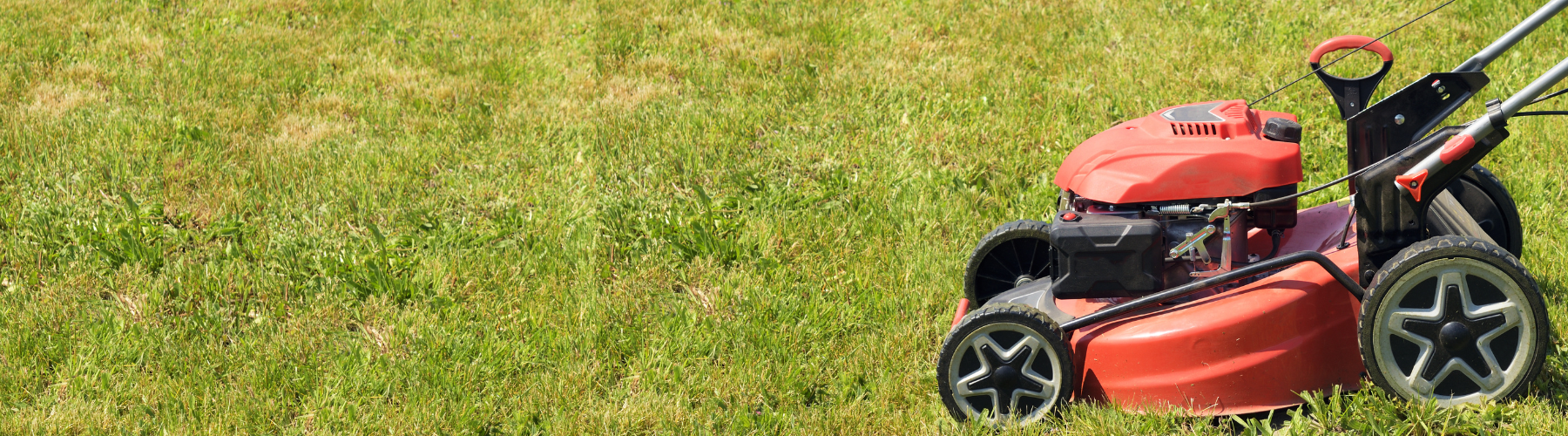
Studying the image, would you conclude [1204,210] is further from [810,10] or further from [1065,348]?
[810,10]

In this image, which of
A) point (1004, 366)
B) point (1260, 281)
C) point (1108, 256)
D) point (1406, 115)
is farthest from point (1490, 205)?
point (1004, 366)

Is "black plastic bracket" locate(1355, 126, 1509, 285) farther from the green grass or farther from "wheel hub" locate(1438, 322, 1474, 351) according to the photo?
the green grass

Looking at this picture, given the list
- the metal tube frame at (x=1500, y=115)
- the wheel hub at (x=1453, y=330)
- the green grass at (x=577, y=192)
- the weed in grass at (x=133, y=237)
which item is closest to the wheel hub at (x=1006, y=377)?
the green grass at (x=577, y=192)

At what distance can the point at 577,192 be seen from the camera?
540 centimetres

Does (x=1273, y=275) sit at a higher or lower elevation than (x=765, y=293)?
higher

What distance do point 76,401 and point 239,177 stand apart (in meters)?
1.96

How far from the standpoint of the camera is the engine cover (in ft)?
10.4

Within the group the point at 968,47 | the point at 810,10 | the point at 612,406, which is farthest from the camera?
the point at 810,10

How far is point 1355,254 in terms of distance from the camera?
10.4 feet

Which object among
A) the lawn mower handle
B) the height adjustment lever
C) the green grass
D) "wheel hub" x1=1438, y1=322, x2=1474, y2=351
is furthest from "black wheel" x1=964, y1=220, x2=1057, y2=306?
"wheel hub" x1=1438, y1=322, x2=1474, y2=351

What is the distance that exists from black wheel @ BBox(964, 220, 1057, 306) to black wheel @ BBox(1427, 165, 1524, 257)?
1.43m

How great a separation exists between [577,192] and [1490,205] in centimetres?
395

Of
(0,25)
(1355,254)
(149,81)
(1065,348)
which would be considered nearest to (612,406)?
(1065,348)

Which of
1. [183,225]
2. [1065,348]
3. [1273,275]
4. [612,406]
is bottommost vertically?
[183,225]
